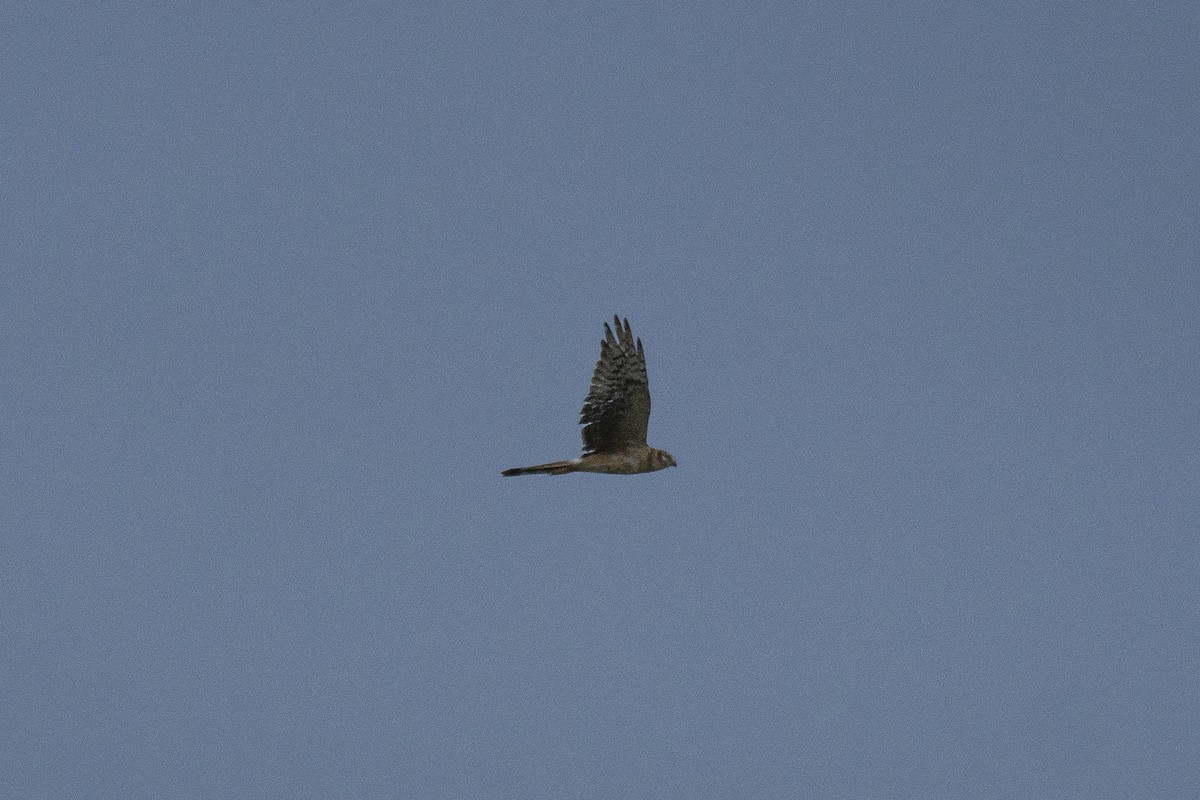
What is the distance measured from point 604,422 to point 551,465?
1.38m

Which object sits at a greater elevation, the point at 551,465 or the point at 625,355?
the point at 625,355

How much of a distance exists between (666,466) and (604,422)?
2.00 m

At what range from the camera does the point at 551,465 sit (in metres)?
33.1

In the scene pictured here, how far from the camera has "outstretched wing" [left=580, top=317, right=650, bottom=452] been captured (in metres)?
32.3

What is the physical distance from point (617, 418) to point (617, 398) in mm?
492

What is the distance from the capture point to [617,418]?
33031 mm

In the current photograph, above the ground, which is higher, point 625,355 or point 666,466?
point 625,355

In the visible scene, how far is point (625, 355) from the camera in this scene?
3228cm

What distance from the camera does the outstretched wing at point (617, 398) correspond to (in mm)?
32312

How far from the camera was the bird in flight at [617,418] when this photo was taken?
32.3m

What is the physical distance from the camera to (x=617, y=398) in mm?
32750

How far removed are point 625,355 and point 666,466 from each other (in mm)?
3156

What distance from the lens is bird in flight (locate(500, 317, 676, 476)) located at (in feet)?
106

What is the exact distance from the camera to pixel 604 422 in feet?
109
